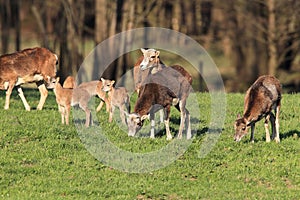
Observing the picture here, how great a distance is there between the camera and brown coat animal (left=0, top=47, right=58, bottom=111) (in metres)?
17.1

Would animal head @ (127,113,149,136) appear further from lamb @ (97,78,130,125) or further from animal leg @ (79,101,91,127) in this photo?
animal leg @ (79,101,91,127)

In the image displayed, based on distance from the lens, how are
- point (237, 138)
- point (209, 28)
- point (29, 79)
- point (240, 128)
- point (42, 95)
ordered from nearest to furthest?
1. point (240, 128)
2. point (237, 138)
3. point (29, 79)
4. point (42, 95)
5. point (209, 28)

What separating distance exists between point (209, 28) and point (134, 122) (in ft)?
89.3

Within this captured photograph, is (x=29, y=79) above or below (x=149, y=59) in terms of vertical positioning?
below

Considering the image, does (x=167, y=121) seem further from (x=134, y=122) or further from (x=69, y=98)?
(x=69, y=98)

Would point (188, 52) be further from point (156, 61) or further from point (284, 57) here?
point (156, 61)

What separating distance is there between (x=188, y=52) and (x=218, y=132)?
1032 inches

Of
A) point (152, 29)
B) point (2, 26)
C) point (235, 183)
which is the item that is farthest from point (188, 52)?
point (235, 183)

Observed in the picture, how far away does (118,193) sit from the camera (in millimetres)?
11672

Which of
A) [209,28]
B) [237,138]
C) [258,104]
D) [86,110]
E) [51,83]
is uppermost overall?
[209,28]

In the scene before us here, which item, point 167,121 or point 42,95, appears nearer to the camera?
point 167,121

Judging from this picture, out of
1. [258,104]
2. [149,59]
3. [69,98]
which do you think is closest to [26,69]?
[69,98]

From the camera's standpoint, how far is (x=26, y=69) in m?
17.1

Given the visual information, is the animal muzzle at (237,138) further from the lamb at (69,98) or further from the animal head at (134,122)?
the lamb at (69,98)
